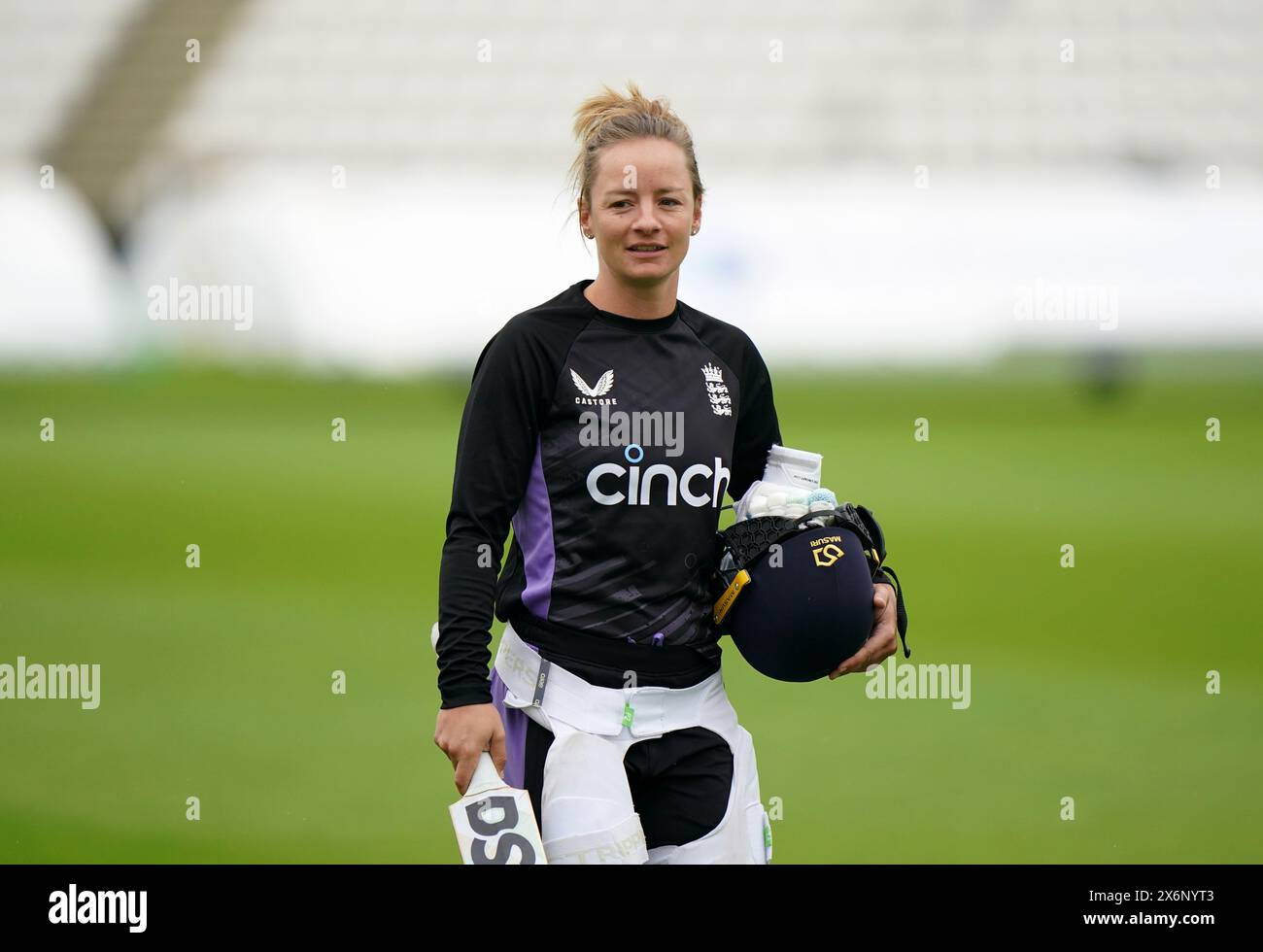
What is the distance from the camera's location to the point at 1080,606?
380 inches

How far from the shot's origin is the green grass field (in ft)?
17.6

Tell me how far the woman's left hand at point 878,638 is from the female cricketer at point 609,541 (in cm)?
29

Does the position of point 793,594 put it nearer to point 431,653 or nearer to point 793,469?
point 793,469

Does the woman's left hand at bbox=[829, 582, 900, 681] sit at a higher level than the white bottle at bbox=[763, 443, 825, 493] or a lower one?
lower

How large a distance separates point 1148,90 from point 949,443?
11888 millimetres

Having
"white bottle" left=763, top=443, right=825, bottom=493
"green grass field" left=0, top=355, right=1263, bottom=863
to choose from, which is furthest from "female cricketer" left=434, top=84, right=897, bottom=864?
"green grass field" left=0, top=355, right=1263, bottom=863

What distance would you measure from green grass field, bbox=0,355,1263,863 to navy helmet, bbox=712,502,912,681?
2372mm

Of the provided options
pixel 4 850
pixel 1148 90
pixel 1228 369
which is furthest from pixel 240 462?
pixel 1148 90

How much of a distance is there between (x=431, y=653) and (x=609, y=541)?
5500 mm

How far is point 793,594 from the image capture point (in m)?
2.72

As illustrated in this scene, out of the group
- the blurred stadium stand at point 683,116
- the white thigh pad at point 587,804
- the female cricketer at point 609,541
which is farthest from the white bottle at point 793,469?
the blurred stadium stand at point 683,116

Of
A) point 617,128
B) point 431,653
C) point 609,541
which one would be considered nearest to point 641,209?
point 617,128

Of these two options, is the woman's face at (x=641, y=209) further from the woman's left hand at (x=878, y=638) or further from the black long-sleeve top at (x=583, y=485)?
the woman's left hand at (x=878, y=638)

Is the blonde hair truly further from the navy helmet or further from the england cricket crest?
the navy helmet
